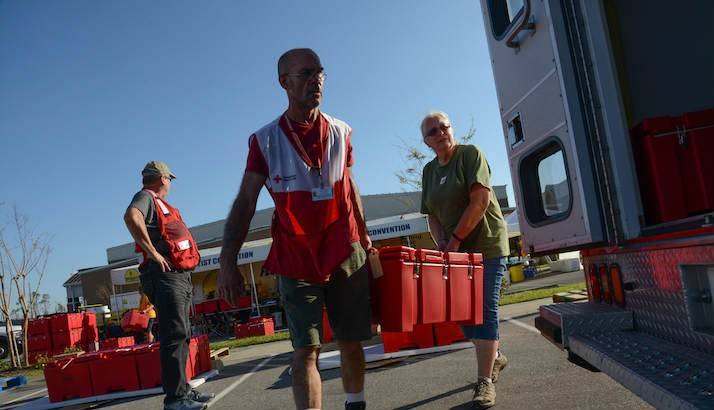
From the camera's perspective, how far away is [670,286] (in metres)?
2.27

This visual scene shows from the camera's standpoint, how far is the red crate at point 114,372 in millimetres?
5695

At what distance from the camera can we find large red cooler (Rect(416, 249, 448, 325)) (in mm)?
2822

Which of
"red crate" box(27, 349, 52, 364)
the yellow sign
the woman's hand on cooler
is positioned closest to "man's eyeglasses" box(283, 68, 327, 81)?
the woman's hand on cooler

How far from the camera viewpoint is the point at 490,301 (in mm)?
3477

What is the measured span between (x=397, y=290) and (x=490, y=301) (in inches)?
41.1

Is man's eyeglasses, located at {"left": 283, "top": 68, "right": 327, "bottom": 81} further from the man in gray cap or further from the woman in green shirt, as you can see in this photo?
the man in gray cap

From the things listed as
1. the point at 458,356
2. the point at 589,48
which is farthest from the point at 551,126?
the point at 458,356

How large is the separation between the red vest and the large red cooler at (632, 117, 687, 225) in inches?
120

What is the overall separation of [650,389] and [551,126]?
1.59 metres

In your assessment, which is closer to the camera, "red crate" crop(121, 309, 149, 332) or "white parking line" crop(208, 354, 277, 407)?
"white parking line" crop(208, 354, 277, 407)

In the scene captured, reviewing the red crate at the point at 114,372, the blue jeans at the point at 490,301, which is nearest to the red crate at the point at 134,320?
the red crate at the point at 114,372

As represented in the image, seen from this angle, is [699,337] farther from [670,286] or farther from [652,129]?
[652,129]

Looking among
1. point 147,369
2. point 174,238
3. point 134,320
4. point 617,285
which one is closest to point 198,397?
point 174,238

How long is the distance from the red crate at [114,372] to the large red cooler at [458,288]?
13.1 feet
